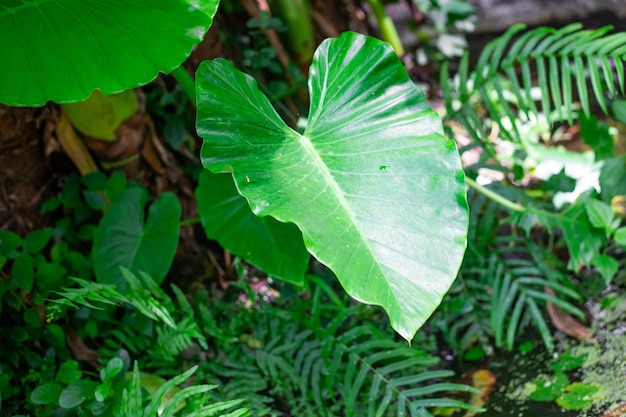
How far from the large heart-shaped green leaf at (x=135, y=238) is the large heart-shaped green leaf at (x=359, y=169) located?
0.54 metres

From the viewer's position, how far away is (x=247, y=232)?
178 centimetres

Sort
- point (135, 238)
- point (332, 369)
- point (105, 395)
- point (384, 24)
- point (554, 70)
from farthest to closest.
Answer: point (384, 24) < point (554, 70) < point (135, 238) < point (332, 369) < point (105, 395)

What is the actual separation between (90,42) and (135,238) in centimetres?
65

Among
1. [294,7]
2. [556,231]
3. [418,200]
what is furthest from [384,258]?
[294,7]

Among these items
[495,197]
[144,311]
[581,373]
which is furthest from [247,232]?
[581,373]

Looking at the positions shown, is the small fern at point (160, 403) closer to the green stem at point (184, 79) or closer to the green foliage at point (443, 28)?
the green stem at point (184, 79)

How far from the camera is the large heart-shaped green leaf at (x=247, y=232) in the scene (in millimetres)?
1734

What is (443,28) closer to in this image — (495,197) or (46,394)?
(495,197)

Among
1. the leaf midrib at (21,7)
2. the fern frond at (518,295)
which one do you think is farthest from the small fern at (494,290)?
the leaf midrib at (21,7)

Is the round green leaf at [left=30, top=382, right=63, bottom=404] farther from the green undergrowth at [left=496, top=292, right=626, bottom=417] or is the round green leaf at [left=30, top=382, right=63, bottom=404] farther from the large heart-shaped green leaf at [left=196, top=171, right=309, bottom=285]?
the green undergrowth at [left=496, top=292, right=626, bottom=417]

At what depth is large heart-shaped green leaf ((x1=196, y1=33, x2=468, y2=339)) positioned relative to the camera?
3.98ft

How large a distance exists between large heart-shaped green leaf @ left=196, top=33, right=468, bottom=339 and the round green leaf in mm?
660

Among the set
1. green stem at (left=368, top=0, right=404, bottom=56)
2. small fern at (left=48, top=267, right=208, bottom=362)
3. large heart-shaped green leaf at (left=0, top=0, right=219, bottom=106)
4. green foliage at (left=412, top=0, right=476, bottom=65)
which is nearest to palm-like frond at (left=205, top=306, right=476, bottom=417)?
small fern at (left=48, top=267, right=208, bottom=362)

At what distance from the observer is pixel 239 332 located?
6.40ft
